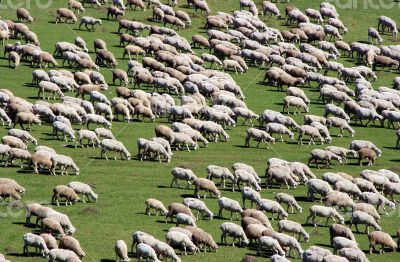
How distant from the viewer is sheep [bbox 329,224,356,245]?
183ft

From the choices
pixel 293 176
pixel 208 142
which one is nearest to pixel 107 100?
pixel 208 142

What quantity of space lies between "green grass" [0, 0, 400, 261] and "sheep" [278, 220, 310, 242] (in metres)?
0.47

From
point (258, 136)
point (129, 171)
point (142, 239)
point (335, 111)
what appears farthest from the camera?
point (335, 111)

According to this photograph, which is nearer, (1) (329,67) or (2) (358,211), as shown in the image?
(2) (358,211)

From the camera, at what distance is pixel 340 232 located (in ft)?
183

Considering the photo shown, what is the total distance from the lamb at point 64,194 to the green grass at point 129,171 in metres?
0.49

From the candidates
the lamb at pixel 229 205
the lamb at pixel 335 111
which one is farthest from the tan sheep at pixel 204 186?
the lamb at pixel 335 111

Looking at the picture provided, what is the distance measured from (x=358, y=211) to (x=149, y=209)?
31.7 feet

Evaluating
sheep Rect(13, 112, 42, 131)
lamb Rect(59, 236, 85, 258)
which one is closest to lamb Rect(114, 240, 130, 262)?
lamb Rect(59, 236, 85, 258)

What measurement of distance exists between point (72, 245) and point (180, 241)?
4634 millimetres

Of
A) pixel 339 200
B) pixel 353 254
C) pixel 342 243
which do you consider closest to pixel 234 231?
pixel 342 243

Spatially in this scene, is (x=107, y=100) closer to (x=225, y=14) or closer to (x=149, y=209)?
(x=149, y=209)

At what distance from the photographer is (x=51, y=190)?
5988 centimetres

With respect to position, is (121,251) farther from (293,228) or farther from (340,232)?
(340,232)
